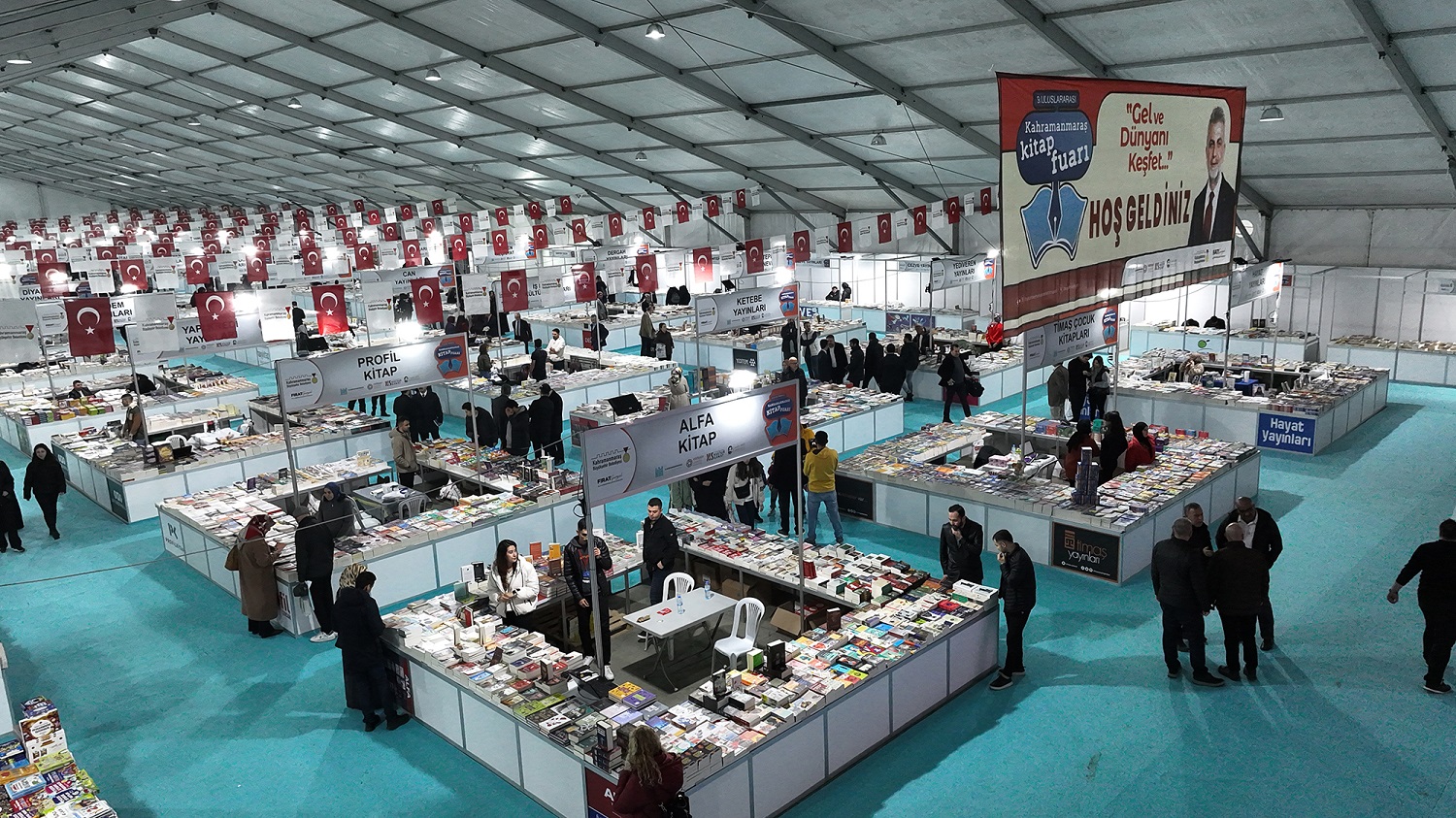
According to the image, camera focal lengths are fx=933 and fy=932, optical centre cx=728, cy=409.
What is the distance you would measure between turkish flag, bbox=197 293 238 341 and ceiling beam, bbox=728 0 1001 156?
10390 millimetres

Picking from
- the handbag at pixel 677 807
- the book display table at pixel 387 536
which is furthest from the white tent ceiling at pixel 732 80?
the handbag at pixel 677 807

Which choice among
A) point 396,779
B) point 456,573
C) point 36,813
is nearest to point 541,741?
point 396,779

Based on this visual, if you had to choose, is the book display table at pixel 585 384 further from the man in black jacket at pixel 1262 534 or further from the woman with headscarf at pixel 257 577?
the man in black jacket at pixel 1262 534

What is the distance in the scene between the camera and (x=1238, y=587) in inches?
324

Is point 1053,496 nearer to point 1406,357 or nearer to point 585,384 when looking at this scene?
point 585,384

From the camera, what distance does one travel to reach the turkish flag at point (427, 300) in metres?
19.3

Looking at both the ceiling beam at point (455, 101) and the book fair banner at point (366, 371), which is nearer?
the book fair banner at point (366, 371)

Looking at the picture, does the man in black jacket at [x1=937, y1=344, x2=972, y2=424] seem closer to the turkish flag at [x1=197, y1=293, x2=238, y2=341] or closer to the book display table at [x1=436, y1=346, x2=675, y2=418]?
the book display table at [x1=436, y1=346, x2=675, y2=418]

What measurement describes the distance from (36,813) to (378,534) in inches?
198

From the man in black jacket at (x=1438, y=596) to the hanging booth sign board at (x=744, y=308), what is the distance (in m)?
10.8

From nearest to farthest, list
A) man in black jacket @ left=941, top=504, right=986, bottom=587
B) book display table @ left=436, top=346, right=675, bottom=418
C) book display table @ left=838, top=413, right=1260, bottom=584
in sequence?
man in black jacket @ left=941, top=504, right=986, bottom=587, book display table @ left=838, top=413, right=1260, bottom=584, book display table @ left=436, top=346, right=675, bottom=418

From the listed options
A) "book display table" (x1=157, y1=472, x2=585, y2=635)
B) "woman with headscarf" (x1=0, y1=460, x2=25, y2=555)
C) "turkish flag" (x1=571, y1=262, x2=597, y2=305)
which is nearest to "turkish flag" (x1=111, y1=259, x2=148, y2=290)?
"turkish flag" (x1=571, y1=262, x2=597, y2=305)

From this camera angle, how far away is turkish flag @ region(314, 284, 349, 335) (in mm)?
18016

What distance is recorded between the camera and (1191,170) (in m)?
8.68
